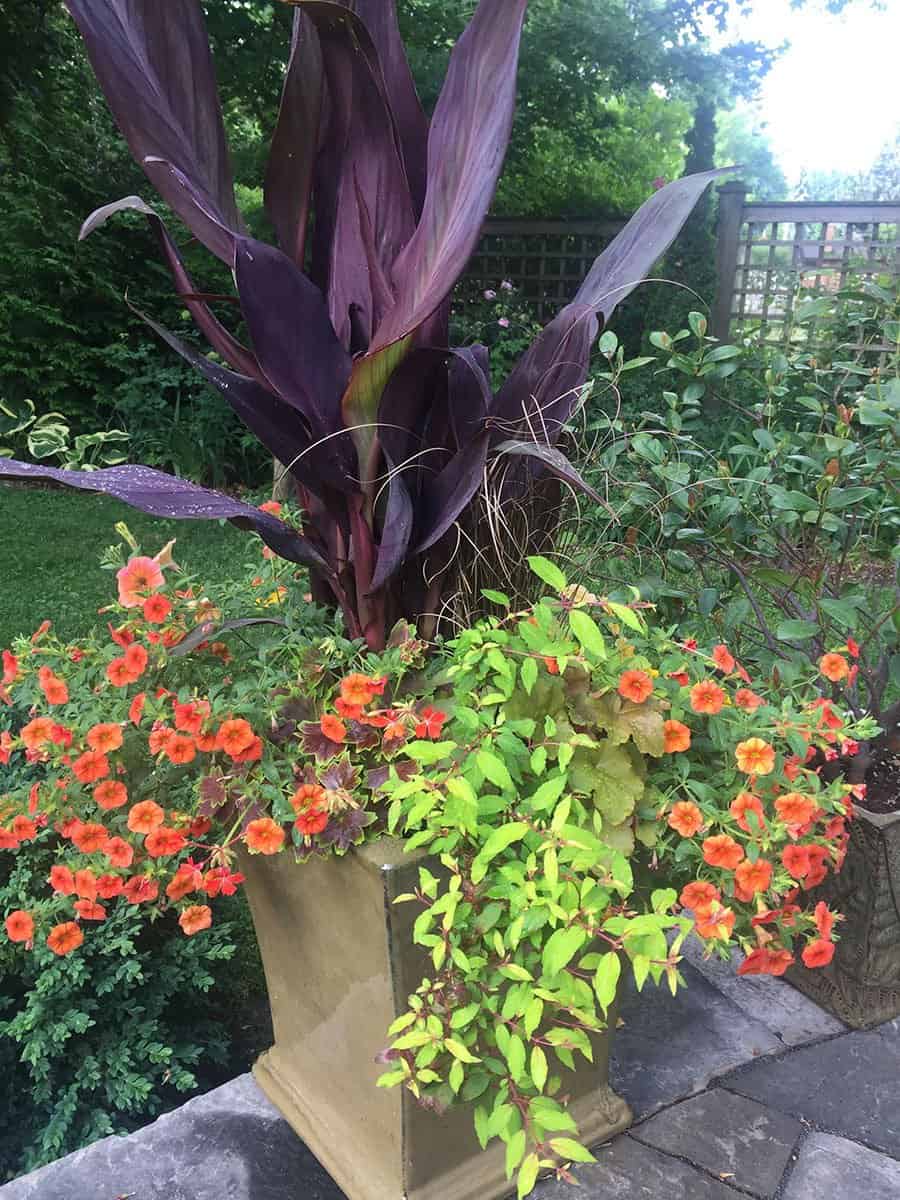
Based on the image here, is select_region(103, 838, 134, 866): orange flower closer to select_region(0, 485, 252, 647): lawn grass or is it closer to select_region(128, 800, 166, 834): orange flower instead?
select_region(128, 800, 166, 834): orange flower

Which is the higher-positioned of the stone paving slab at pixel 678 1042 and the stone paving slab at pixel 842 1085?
the stone paving slab at pixel 842 1085

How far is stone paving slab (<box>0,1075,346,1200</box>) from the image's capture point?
4.04 feet

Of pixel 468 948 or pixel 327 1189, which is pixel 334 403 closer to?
pixel 468 948

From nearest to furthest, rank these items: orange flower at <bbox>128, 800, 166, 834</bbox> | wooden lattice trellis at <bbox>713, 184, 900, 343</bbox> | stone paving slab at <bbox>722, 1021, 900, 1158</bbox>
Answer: orange flower at <bbox>128, 800, 166, 834</bbox>, stone paving slab at <bbox>722, 1021, 900, 1158</bbox>, wooden lattice trellis at <bbox>713, 184, 900, 343</bbox>

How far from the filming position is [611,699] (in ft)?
3.61

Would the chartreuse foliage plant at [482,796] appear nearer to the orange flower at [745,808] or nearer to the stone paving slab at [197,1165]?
the orange flower at [745,808]

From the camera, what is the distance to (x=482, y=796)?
40.2 inches

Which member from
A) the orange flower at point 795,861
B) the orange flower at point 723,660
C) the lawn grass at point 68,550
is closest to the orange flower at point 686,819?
the orange flower at point 795,861

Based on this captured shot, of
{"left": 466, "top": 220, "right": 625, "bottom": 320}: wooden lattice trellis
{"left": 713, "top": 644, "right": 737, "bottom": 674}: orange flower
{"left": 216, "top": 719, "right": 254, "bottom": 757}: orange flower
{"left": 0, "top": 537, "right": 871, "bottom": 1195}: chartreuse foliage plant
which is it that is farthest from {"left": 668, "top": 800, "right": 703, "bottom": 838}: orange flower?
{"left": 466, "top": 220, "right": 625, "bottom": 320}: wooden lattice trellis

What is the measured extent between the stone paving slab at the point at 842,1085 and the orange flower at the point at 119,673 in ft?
3.63

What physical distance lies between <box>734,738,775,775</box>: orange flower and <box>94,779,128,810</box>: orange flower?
746 mm

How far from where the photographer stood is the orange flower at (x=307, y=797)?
1044 millimetres

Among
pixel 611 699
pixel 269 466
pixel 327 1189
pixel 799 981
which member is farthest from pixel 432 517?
pixel 269 466

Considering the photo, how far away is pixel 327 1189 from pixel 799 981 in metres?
0.91
